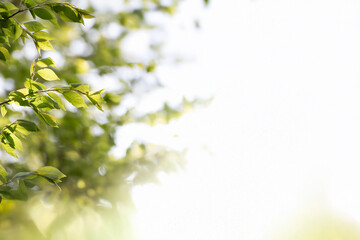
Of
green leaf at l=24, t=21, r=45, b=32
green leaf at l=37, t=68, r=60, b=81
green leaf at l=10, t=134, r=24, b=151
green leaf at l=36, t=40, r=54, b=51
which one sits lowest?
green leaf at l=10, t=134, r=24, b=151

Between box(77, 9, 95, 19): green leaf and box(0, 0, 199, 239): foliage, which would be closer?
box(77, 9, 95, 19): green leaf

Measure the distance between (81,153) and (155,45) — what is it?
0.48 meters

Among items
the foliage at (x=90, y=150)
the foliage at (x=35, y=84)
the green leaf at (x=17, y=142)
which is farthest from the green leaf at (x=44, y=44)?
the foliage at (x=90, y=150)

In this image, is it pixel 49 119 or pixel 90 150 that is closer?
pixel 49 119

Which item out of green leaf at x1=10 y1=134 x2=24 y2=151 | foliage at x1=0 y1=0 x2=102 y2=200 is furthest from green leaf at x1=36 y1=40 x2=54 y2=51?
green leaf at x1=10 y1=134 x2=24 y2=151

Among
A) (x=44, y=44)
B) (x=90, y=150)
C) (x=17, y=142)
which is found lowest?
(x=90, y=150)

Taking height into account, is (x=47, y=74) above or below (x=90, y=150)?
above

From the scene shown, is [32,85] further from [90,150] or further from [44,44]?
[90,150]

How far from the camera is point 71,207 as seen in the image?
1001 mm

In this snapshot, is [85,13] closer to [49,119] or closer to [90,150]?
[49,119]

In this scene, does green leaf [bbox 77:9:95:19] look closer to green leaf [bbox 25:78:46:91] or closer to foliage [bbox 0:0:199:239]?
green leaf [bbox 25:78:46:91]

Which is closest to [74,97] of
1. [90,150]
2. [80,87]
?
[80,87]

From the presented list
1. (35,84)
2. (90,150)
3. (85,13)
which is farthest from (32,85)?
(90,150)

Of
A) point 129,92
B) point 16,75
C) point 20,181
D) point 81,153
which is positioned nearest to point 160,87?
point 129,92
